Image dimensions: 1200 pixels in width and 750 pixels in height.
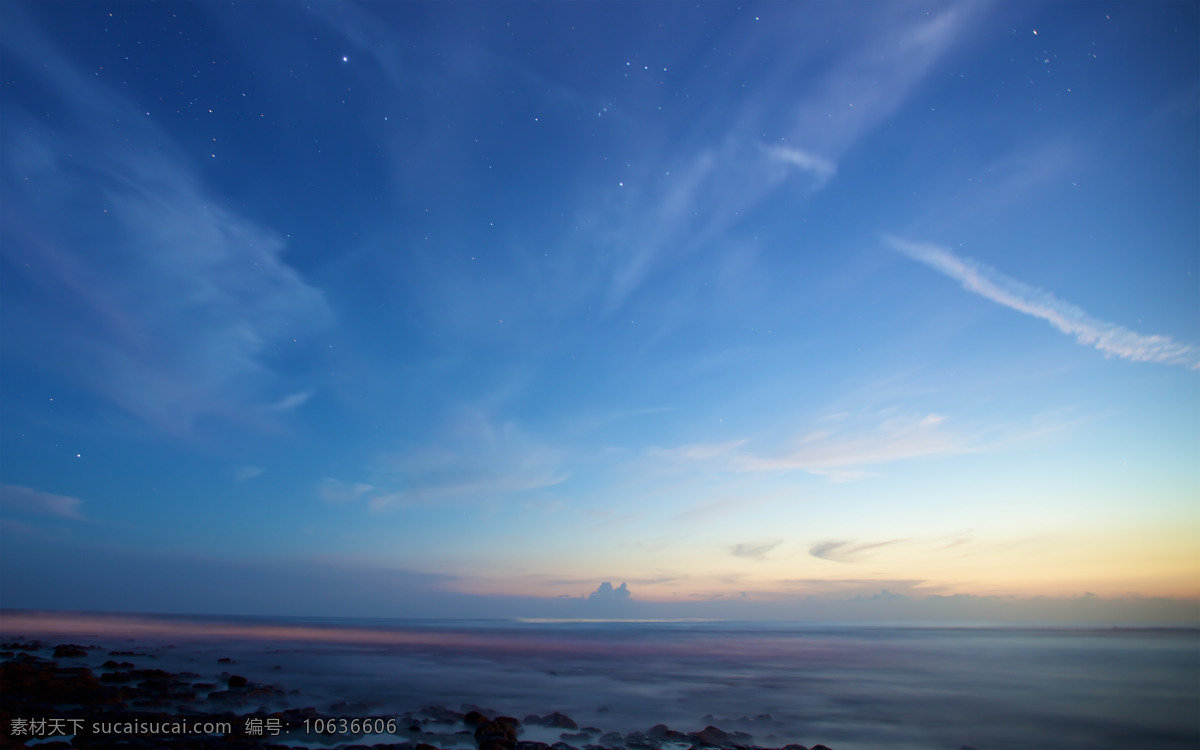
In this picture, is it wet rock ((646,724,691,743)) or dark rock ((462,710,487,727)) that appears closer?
wet rock ((646,724,691,743))

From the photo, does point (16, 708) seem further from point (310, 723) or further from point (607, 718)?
point (607, 718)

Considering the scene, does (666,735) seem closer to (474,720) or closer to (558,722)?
(558,722)

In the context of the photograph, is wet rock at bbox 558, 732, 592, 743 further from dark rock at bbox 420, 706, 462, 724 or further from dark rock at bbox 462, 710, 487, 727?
dark rock at bbox 420, 706, 462, 724

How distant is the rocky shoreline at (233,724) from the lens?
12967 mm

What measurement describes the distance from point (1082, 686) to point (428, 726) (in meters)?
34.8

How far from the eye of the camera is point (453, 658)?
42.9 m

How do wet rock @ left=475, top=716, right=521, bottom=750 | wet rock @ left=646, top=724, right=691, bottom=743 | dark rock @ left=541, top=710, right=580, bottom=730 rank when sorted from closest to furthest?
wet rock @ left=475, top=716, right=521, bottom=750
wet rock @ left=646, top=724, right=691, bottom=743
dark rock @ left=541, top=710, right=580, bottom=730

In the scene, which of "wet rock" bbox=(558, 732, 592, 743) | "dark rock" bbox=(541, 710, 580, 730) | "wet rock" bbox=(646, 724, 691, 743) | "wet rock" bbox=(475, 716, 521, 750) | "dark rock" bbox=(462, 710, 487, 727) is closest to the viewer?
"wet rock" bbox=(475, 716, 521, 750)

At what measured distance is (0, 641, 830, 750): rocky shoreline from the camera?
13.0m

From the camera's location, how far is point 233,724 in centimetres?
1466

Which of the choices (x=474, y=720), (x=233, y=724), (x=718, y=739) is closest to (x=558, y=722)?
(x=474, y=720)

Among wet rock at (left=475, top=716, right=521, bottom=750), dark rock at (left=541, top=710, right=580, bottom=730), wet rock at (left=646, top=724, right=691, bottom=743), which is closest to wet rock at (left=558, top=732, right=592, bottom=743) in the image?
dark rock at (left=541, top=710, right=580, bottom=730)

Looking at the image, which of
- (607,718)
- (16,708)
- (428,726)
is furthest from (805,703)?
(16,708)

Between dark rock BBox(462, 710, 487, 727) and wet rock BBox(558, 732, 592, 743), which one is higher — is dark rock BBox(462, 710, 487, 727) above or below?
above
